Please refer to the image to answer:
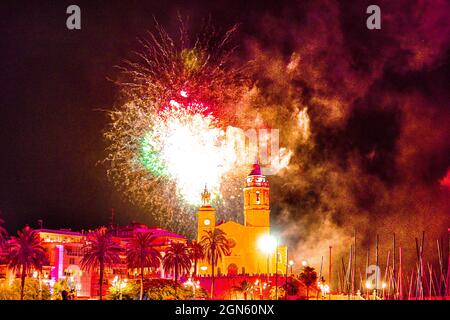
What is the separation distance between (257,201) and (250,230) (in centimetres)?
472

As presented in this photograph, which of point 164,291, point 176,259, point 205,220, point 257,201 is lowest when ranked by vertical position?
point 164,291

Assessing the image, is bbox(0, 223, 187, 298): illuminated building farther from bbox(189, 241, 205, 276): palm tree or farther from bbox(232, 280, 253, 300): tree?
bbox(232, 280, 253, 300): tree

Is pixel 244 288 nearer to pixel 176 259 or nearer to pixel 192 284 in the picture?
pixel 192 284

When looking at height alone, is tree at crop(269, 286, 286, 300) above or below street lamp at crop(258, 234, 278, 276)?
below

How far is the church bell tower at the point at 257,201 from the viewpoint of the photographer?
120 metres

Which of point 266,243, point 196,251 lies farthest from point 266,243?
point 196,251

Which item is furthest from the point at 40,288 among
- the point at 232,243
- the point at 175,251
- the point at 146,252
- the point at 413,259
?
the point at 413,259

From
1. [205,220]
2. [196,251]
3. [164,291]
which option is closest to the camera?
[164,291]

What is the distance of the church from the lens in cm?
11794

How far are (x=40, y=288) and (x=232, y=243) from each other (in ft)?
136

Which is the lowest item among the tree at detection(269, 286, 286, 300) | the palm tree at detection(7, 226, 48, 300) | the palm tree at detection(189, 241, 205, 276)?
the tree at detection(269, 286, 286, 300)

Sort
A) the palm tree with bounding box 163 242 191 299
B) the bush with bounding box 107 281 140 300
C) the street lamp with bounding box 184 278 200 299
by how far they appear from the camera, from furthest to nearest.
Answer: the street lamp with bounding box 184 278 200 299, the palm tree with bounding box 163 242 191 299, the bush with bounding box 107 281 140 300

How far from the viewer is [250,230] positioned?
119m

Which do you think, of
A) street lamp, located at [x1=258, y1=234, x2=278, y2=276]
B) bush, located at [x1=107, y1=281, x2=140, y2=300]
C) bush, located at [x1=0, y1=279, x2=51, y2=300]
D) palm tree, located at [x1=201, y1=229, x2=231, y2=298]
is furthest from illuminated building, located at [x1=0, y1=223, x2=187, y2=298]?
bush, located at [x1=0, y1=279, x2=51, y2=300]
